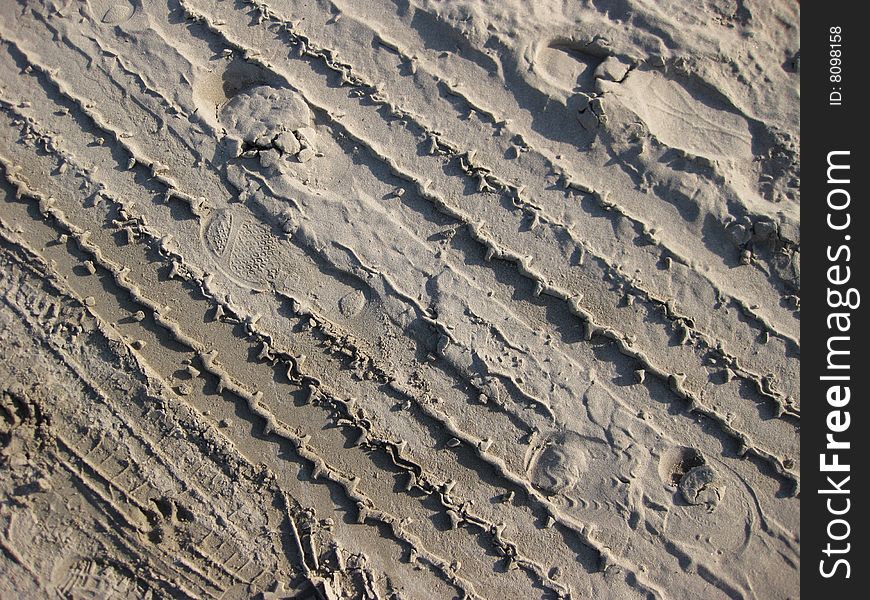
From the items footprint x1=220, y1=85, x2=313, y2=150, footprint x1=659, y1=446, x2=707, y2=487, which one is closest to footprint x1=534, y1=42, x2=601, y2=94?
footprint x1=220, y1=85, x2=313, y2=150

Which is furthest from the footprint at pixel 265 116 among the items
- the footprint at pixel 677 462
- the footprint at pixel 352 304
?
the footprint at pixel 677 462

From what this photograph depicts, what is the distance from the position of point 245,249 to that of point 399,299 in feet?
2.94

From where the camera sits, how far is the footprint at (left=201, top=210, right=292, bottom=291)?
321 cm

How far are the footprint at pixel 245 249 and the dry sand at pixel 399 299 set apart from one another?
0.01m

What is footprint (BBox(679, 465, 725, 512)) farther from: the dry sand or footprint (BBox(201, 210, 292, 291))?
footprint (BBox(201, 210, 292, 291))

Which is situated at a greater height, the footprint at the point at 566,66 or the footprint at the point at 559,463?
the footprint at the point at 566,66

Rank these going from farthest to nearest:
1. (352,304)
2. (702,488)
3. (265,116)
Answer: (265,116) < (352,304) < (702,488)

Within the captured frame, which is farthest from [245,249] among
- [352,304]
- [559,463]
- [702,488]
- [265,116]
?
[702,488]

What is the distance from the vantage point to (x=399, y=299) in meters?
3.19

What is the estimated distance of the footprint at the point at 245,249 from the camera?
3.21 metres

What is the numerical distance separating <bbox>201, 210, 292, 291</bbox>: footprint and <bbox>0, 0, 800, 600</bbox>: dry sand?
0.04 ft

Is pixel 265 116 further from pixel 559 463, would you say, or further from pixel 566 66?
pixel 559 463

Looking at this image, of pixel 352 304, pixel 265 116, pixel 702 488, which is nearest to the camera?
pixel 702 488

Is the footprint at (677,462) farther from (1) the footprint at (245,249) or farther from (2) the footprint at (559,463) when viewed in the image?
(1) the footprint at (245,249)
